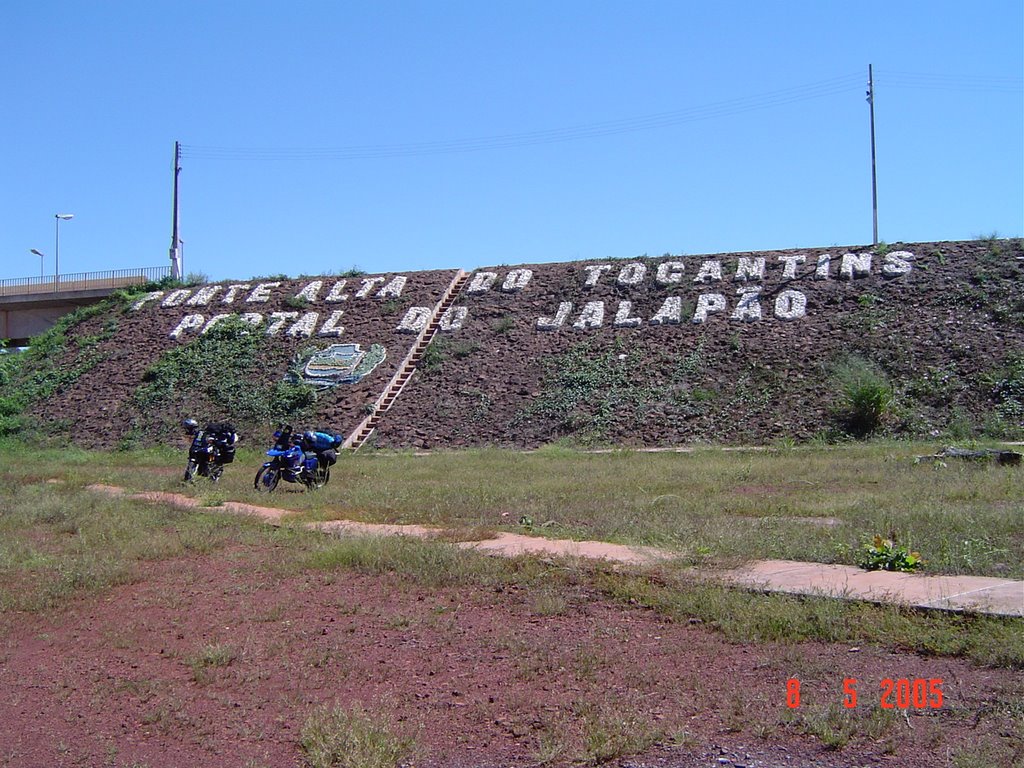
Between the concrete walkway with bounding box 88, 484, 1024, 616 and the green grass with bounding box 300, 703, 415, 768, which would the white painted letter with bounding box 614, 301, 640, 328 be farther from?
the green grass with bounding box 300, 703, 415, 768

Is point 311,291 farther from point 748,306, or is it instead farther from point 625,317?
point 748,306

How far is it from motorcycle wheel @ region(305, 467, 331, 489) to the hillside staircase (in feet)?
30.2

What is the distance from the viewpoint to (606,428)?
25938 mm

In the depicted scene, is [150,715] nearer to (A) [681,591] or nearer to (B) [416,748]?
(B) [416,748]

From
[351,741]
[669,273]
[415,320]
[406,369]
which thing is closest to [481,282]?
[415,320]

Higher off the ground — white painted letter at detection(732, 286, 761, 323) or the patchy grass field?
white painted letter at detection(732, 286, 761, 323)

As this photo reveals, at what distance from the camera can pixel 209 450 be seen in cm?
1809

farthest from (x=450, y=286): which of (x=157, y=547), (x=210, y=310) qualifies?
(x=157, y=547)

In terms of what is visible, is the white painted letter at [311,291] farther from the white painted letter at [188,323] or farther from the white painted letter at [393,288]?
the white painted letter at [188,323]

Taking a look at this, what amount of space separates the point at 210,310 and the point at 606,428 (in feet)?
61.6

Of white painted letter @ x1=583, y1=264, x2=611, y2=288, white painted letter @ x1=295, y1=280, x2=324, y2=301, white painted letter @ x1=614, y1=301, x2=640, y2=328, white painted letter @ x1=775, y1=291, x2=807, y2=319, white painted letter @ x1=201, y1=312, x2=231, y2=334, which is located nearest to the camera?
white painted letter @ x1=775, y1=291, x2=807, y2=319

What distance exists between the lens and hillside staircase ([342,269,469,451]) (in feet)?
90.2

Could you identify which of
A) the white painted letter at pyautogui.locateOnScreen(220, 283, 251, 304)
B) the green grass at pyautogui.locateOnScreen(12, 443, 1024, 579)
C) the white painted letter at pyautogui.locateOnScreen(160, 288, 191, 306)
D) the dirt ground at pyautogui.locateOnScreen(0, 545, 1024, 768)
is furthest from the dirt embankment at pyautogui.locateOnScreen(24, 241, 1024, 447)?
the dirt ground at pyautogui.locateOnScreen(0, 545, 1024, 768)

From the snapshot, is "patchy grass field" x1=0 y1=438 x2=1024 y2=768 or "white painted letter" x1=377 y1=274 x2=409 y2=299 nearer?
"patchy grass field" x1=0 y1=438 x2=1024 y2=768
